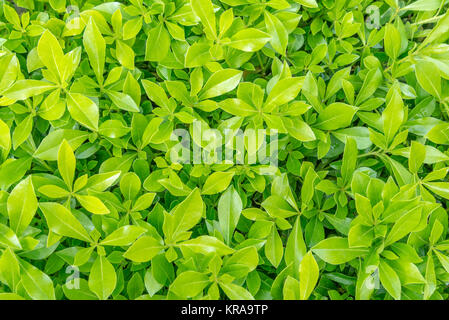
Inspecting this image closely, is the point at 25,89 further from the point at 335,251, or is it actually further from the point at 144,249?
the point at 335,251

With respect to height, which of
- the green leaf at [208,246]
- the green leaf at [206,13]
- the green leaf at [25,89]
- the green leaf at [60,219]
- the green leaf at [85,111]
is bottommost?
the green leaf at [208,246]

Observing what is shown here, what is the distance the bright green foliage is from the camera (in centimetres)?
76

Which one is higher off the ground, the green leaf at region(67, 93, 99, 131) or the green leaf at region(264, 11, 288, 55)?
the green leaf at region(264, 11, 288, 55)

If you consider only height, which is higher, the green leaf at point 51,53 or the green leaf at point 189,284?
the green leaf at point 51,53

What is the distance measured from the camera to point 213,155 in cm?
83

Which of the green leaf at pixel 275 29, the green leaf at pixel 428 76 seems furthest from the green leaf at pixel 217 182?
the green leaf at pixel 428 76

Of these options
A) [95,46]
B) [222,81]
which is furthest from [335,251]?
[95,46]

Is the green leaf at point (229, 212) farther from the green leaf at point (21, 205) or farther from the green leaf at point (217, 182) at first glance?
the green leaf at point (21, 205)

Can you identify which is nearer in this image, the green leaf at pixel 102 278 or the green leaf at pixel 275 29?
the green leaf at pixel 102 278

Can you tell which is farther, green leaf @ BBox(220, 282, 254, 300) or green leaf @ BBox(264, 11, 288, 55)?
green leaf @ BBox(264, 11, 288, 55)

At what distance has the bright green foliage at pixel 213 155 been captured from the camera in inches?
30.1

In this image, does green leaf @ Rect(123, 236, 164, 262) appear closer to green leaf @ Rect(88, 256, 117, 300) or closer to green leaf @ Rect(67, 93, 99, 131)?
green leaf @ Rect(88, 256, 117, 300)

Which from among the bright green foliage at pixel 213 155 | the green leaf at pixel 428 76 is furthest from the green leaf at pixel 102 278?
the green leaf at pixel 428 76

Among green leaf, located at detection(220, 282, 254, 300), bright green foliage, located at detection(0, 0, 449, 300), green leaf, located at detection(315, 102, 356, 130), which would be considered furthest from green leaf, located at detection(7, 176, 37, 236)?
green leaf, located at detection(315, 102, 356, 130)
